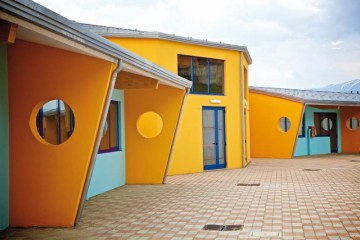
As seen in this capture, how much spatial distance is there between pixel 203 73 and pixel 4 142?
10.2 meters

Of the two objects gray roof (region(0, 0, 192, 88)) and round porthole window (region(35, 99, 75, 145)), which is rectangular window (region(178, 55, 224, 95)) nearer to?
round porthole window (region(35, 99, 75, 145))

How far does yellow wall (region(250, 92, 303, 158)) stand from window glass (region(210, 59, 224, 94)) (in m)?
5.75

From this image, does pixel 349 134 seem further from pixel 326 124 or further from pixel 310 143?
pixel 310 143

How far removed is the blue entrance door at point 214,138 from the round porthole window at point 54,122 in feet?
24.9

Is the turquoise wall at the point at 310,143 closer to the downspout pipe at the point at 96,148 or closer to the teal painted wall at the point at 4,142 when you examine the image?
the downspout pipe at the point at 96,148

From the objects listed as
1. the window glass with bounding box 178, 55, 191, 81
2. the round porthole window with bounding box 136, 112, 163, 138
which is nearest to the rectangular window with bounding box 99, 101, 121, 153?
the round porthole window with bounding box 136, 112, 163, 138

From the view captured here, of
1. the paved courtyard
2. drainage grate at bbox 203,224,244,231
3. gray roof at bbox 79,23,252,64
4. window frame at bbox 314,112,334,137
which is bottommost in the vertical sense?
drainage grate at bbox 203,224,244,231

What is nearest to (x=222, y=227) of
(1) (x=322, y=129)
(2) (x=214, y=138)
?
(2) (x=214, y=138)

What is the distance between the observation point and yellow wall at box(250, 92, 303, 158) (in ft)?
70.7

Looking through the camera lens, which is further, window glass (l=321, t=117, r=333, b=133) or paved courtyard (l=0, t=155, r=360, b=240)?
window glass (l=321, t=117, r=333, b=133)

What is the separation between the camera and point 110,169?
1152cm

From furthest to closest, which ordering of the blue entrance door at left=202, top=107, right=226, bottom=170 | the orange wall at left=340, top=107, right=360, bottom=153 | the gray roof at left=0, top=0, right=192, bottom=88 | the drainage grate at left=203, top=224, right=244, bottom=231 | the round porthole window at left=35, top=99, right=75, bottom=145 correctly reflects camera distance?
1. the orange wall at left=340, top=107, right=360, bottom=153
2. the blue entrance door at left=202, top=107, right=226, bottom=170
3. the round porthole window at left=35, top=99, right=75, bottom=145
4. the drainage grate at left=203, top=224, right=244, bottom=231
5. the gray roof at left=0, top=0, right=192, bottom=88

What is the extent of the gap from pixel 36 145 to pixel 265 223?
3901 mm

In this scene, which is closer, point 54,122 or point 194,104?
point 54,122
